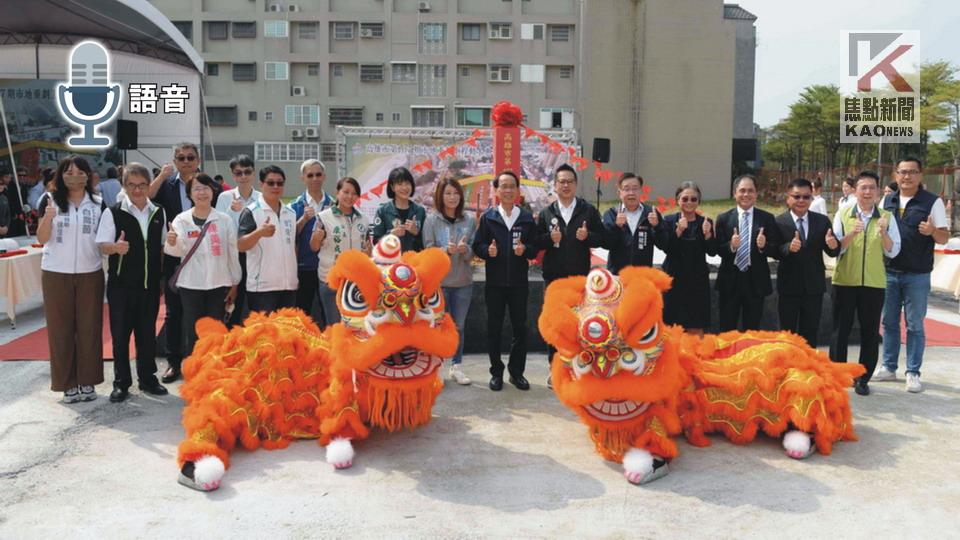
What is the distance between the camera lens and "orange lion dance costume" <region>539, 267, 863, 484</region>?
322 centimetres

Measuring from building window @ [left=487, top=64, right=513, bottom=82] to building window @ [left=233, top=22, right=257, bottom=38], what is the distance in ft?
30.3

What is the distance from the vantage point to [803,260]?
464 centimetres

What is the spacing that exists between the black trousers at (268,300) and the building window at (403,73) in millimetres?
24346

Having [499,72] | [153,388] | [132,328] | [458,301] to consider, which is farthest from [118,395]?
[499,72]

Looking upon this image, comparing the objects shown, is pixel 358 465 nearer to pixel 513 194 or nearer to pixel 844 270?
pixel 513 194

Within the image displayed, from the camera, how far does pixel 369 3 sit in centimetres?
2766

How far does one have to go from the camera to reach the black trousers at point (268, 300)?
4672mm

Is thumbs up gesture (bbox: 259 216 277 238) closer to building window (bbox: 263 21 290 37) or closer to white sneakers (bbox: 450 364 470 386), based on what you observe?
white sneakers (bbox: 450 364 470 386)

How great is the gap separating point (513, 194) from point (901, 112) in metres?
18.3

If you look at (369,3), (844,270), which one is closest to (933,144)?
(369,3)

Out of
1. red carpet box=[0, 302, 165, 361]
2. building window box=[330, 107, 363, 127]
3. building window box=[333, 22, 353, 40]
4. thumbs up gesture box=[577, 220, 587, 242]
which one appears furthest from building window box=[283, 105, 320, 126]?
thumbs up gesture box=[577, 220, 587, 242]

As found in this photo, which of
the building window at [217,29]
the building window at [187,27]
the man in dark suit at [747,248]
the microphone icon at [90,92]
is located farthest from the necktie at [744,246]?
the building window at [187,27]

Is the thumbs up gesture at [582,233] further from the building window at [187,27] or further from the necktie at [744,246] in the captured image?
the building window at [187,27]

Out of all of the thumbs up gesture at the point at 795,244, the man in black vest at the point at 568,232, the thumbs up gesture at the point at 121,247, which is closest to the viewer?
the thumbs up gesture at the point at 121,247
